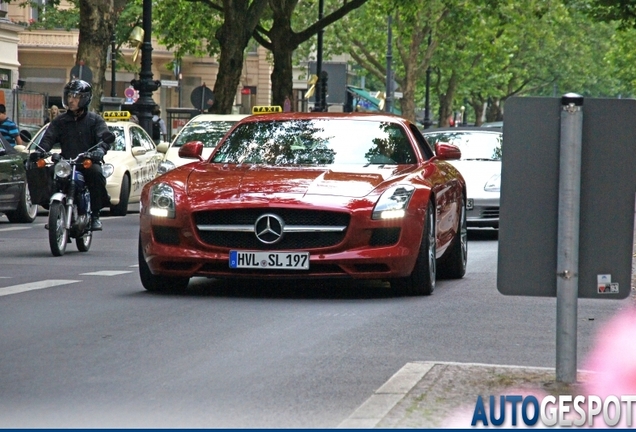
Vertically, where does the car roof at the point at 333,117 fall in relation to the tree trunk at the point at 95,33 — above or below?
below

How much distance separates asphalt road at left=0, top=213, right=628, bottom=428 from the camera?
667 centimetres

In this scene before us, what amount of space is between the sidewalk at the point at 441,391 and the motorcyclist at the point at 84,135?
874cm

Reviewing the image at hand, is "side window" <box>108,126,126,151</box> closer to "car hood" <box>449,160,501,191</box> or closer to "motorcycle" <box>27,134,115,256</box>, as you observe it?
"car hood" <box>449,160,501,191</box>

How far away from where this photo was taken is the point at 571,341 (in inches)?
273

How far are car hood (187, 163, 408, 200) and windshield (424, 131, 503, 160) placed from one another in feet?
32.3

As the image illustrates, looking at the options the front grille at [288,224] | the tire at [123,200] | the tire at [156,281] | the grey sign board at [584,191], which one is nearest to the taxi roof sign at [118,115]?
the tire at [123,200]

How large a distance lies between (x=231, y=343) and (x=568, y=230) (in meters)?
2.49

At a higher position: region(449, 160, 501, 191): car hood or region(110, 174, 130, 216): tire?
region(449, 160, 501, 191): car hood

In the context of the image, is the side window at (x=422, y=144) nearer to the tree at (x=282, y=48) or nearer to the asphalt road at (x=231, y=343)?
the asphalt road at (x=231, y=343)

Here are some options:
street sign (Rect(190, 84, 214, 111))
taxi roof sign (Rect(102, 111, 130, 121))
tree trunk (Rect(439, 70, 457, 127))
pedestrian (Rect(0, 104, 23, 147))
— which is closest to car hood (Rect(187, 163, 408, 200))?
pedestrian (Rect(0, 104, 23, 147))

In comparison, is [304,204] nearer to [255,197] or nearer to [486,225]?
[255,197]

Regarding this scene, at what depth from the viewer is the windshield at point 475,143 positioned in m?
21.8

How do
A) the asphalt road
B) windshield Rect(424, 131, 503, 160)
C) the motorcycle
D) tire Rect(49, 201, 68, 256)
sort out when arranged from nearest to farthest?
the asphalt road, tire Rect(49, 201, 68, 256), the motorcycle, windshield Rect(424, 131, 503, 160)

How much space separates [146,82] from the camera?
34688 millimetres
